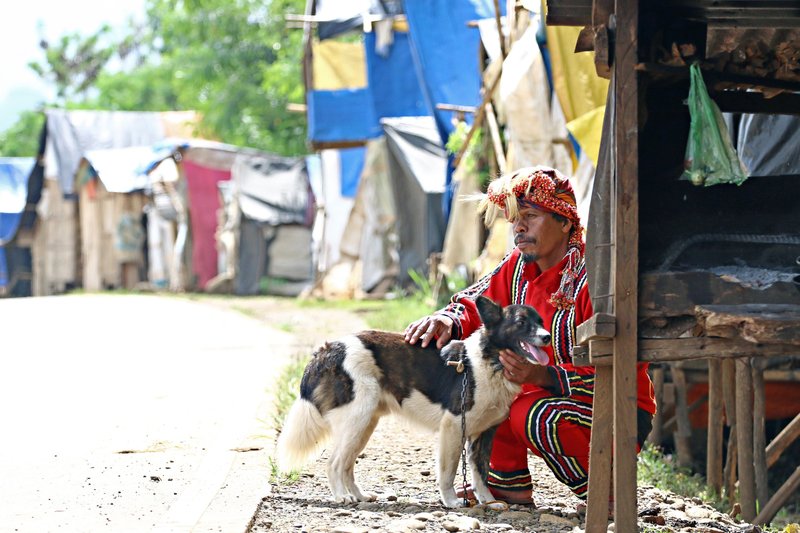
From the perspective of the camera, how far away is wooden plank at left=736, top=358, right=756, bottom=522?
6387mm

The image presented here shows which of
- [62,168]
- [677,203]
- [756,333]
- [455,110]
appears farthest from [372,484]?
[62,168]

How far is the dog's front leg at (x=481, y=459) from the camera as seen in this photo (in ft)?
16.3

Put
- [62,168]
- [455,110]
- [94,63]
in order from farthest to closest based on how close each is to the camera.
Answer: [94,63] → [62,168] → [455,110]

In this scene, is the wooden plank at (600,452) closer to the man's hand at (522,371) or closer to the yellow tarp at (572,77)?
the man's hand at (522,371)

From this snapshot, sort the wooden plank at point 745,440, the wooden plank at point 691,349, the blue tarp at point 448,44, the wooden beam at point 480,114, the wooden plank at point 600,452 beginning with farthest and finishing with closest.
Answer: the blue tarp at point 448,44, the wooden beam at point 480,114, the wooden plank at point 745,440, the wooden plank at point 600,452, the wooden plank at point 691,349

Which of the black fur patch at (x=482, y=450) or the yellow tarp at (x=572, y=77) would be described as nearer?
the black fur patch at (x=482, y=450)

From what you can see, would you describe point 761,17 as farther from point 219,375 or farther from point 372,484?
point 219,375

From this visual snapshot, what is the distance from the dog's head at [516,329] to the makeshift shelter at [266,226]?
18.5m

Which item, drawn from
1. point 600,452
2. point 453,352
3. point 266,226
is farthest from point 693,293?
point 266,226

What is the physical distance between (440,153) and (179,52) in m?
20.1

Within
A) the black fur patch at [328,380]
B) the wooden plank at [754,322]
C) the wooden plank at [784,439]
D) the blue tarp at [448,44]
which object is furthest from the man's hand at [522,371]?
the blue tarp at [448,44]

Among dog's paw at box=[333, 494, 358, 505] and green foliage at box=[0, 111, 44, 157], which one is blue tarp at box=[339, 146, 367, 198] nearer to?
dog's paw at box=[333, 494, 358, 505]

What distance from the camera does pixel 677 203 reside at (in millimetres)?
4469

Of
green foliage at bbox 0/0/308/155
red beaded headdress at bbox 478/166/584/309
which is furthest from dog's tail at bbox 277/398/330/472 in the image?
green foliage at bbox 0/0/308/155
